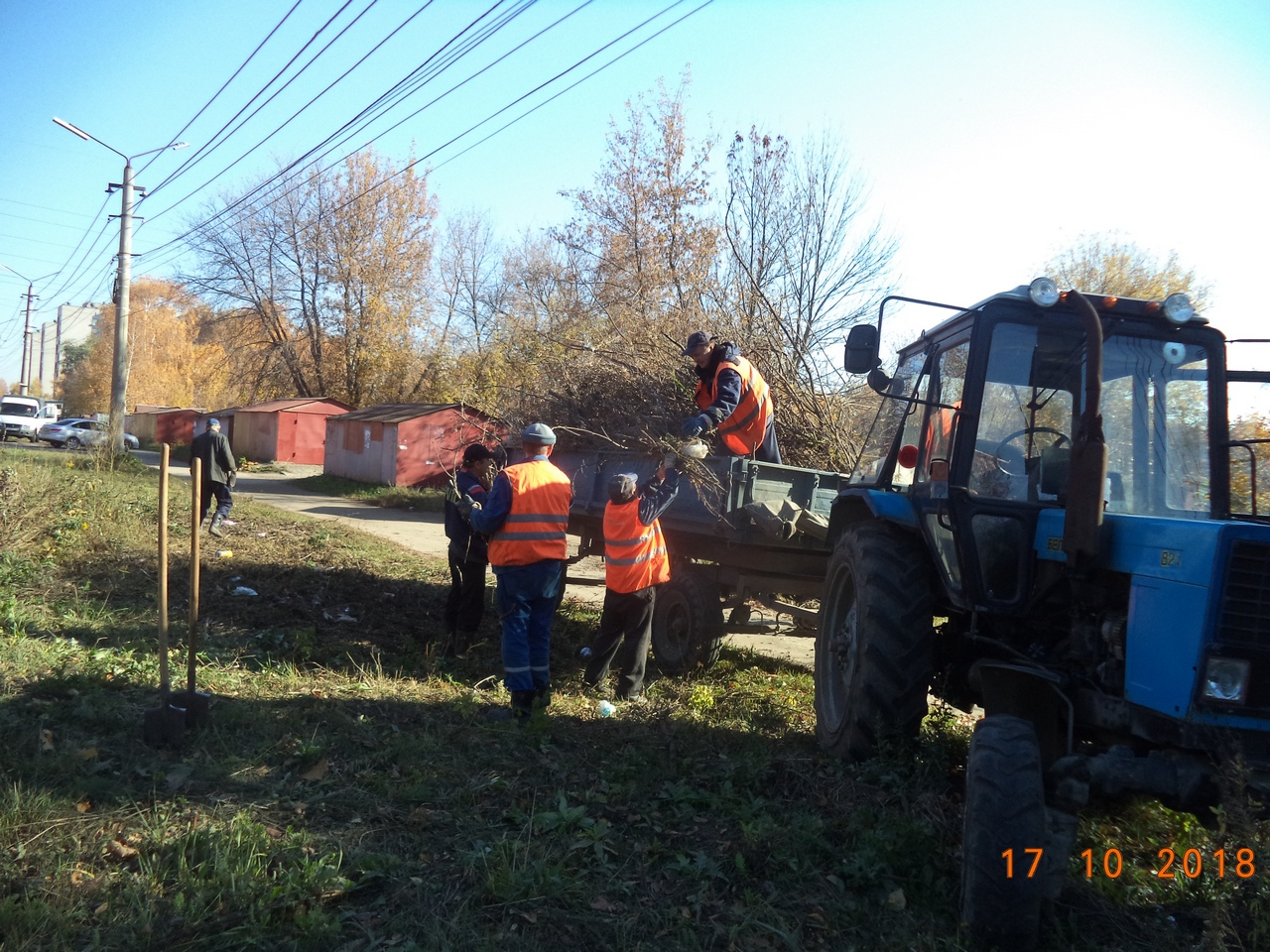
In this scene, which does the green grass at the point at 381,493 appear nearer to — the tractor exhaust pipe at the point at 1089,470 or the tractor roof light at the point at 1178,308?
the tractor roof light at the point at 1178,308

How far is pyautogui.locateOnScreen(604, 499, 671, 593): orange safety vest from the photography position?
6.32 metres

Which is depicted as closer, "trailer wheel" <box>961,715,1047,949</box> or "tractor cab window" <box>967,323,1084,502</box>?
"trailer wheel" <box>961,715,1047,949</box>

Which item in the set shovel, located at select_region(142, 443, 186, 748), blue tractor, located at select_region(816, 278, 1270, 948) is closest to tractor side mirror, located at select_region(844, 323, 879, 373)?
blue tractor, located at select_region(816, 278, 1270, 948)

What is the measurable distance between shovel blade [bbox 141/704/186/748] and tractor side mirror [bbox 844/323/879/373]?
149 inches

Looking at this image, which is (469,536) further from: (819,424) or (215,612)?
(819,424)

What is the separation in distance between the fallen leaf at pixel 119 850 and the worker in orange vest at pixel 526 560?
2.31m

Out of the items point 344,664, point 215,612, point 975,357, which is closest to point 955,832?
point 975,357

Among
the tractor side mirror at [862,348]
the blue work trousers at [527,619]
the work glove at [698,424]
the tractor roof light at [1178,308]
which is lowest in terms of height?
the blue work trousers at [527,619]

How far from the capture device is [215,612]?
7613mm

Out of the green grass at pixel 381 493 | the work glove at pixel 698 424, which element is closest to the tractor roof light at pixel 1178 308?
the work glove at pixel 698 424

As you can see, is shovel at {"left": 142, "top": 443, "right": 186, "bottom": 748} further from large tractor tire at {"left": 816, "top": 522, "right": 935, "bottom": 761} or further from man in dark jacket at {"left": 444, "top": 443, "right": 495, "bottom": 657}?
large tractor tire at {"left": 816, "top": 522, "right": 935, "bottom": 761}

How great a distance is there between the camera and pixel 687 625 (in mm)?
7000

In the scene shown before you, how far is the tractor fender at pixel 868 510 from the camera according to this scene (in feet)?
15.5

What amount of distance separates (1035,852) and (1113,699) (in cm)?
69
